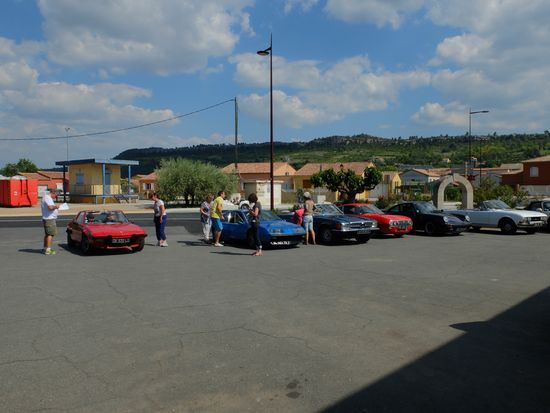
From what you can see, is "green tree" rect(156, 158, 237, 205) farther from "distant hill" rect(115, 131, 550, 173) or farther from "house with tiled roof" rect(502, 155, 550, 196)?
"distant hill" rect(115, 131, 550, 173)

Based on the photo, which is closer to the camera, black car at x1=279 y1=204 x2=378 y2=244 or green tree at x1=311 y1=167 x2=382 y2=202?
black car at x1=279 y1=204 x2=378 y2=244

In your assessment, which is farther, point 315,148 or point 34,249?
point 315,148

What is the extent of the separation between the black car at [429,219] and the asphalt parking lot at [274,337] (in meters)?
7.05

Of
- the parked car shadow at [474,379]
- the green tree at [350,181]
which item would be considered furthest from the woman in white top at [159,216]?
the green tree at [350,181]

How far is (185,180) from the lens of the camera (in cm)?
4191

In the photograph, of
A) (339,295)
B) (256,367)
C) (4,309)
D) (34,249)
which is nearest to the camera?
(256,367)

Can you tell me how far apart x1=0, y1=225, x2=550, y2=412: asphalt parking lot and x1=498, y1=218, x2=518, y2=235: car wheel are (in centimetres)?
861

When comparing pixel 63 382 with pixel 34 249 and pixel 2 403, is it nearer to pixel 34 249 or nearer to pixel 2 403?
pixel 2 403

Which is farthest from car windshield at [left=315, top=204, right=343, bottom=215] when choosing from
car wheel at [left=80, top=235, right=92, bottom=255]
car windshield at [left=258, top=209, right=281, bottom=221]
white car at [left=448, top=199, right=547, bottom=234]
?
car wheel at [left=80, top=235, right=92, bottom=255]

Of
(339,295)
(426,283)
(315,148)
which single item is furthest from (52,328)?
(315,148)

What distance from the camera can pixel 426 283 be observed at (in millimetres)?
8906

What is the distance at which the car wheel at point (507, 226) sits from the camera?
62.2ft

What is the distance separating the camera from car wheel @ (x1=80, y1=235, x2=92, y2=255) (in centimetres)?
1276

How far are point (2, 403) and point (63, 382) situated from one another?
20.5 inches
